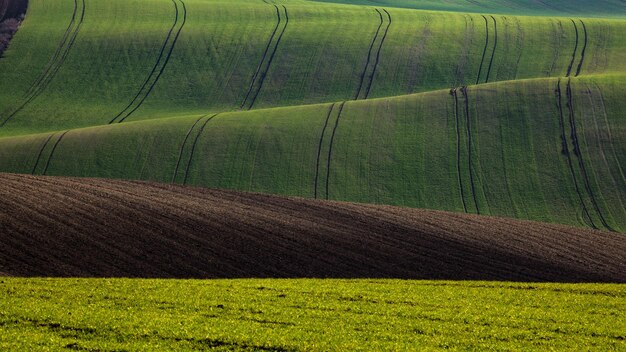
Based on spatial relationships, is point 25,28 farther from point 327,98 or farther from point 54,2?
point 327,98

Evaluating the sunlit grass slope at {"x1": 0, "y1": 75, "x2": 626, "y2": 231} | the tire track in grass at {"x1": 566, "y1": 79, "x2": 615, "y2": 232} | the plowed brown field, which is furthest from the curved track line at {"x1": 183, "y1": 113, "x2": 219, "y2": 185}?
the tire track in grass at {"x1": 566, "y1": 79, "x2": 615, "y2": 232}

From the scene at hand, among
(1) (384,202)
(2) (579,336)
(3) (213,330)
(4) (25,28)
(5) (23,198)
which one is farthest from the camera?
(4) (25,28)

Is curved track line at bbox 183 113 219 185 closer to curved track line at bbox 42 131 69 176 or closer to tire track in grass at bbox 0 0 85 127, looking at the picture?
curved track line at bbox 42 131 69 176

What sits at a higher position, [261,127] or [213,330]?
[213,330]

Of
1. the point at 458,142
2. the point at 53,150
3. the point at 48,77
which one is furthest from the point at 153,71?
the point at 458,142

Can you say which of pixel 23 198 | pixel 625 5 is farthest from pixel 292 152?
pixel 625 5

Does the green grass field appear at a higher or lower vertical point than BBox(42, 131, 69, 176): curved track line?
higher

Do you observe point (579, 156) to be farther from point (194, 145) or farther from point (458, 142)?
point (194, 145)
